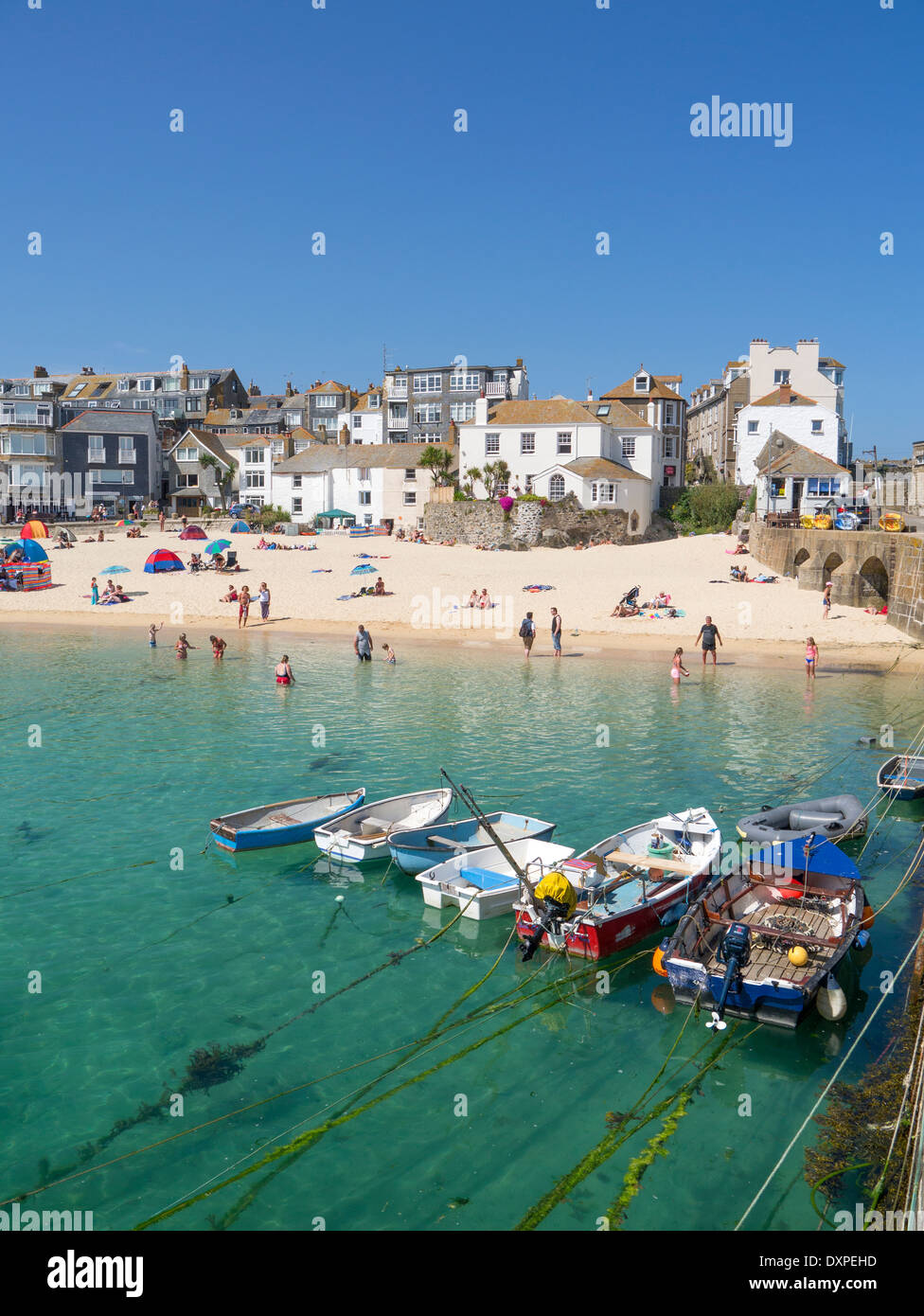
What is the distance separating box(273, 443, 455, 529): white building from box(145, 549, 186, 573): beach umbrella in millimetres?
23355

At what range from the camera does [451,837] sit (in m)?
18.7

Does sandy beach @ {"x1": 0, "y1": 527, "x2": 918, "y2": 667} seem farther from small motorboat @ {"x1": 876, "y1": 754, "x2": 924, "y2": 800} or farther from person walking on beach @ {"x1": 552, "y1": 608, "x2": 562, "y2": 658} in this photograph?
small motorboat @ {"x1": 876, "y1": 754, "x2": 924, "y2": 800}

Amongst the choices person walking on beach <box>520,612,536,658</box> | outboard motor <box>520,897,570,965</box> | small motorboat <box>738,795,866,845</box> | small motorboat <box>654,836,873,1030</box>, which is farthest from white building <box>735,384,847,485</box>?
outboard motor <box>520,897,570,965</box>

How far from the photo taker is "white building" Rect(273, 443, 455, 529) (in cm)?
8306

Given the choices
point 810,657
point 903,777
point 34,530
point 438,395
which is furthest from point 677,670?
point 438,395

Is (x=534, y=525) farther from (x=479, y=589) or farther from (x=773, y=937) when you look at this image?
(x=773, y=937)

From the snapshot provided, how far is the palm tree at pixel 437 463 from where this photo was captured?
7788cm

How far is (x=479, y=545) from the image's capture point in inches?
2689

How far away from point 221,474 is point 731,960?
92966 millimetres

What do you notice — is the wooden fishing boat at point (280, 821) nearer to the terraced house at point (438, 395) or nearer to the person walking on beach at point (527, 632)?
the person walking on beach at point (527, 632)

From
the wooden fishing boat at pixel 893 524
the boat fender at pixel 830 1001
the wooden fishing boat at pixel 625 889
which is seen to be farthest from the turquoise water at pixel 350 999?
the wooden fishing boat at pixel 893 524

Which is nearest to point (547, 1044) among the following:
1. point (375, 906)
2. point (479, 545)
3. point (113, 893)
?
point (375, 906)

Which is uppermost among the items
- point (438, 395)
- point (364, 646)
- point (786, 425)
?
point (438, 395)
